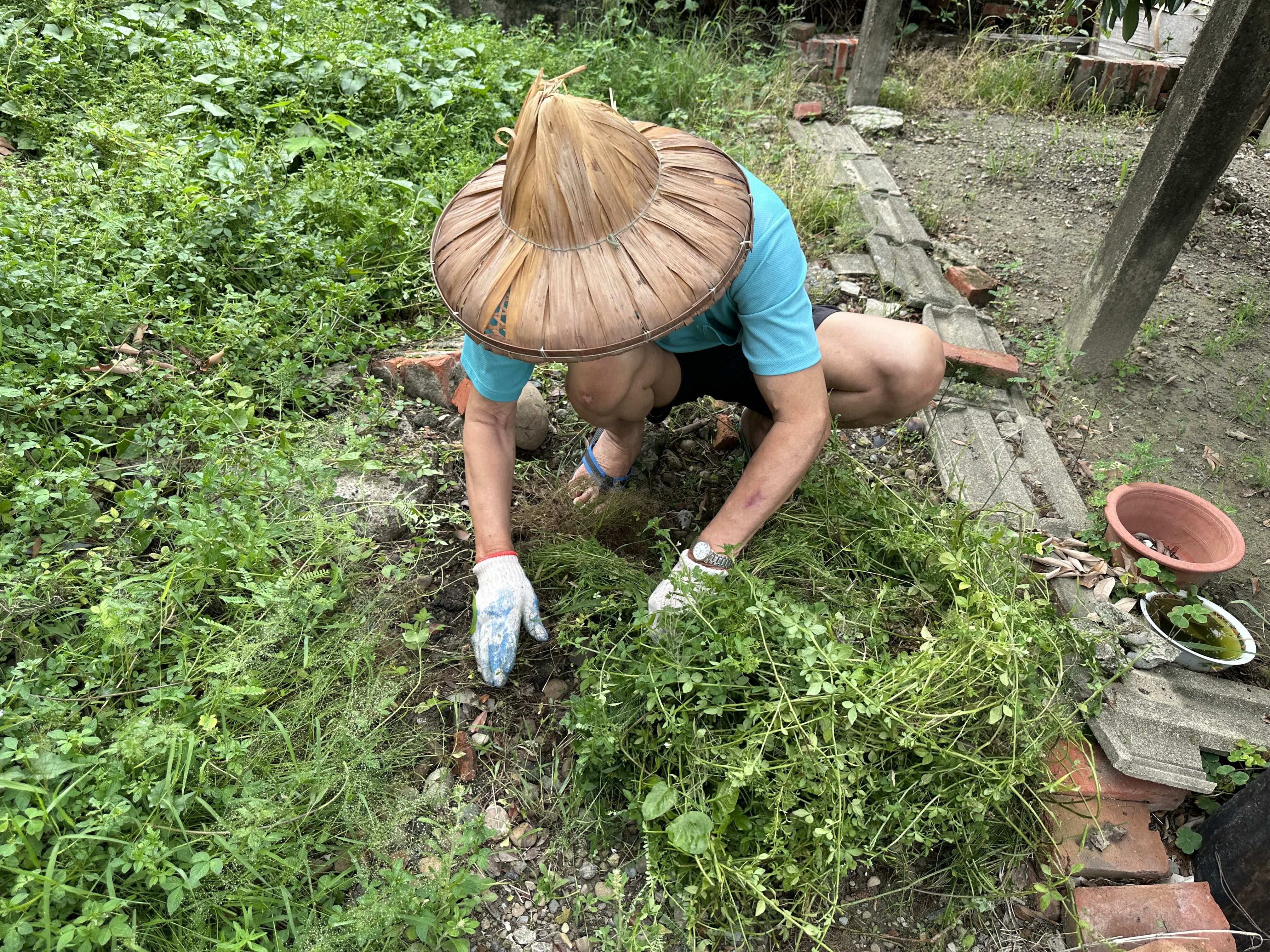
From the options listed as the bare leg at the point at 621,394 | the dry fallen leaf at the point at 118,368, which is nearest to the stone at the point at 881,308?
the bare leg at the point at 621,394

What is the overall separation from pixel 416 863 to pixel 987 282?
3368 millimetres


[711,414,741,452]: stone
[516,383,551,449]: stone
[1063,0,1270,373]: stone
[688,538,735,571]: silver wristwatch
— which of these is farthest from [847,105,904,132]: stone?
[688,538,735,571]: silver wristwatch

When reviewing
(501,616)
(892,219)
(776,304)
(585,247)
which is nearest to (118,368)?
(501,616)

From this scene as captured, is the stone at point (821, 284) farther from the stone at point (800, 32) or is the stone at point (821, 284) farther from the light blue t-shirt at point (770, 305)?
the stone at point (800, 32)

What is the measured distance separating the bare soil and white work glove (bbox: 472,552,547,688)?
1768mm

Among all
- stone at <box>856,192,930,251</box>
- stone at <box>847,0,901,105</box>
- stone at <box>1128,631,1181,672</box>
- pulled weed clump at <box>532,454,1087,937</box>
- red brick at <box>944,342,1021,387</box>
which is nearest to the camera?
pulled weed clump at <box>532,454,1087,937</box>

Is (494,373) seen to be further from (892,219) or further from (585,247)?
(892,219)

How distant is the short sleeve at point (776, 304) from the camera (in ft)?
5.77

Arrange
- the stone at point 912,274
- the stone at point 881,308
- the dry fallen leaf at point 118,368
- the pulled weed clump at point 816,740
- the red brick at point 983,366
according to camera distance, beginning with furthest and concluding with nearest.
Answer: the stone at point 912,274 < the stone at point 881,308 < the red brick at point 983,366 < the dry fallen leaf at point 118,368 < the pulled weed clump at point 816,740

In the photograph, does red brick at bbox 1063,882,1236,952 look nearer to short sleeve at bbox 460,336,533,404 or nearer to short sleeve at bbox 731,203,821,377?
short sleeve at bbox 731,203,821,377

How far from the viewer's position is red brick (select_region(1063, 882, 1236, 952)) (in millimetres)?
1656

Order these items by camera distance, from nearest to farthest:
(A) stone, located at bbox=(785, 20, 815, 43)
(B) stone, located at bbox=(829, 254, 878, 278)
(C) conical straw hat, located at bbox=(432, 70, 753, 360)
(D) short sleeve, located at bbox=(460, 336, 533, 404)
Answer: (C) conical straw hat, located at bbox=(432, 70, 753, 360), (D) short sleeve, located at bbox=(460, 336, 533, 404), (B) stone, located at bbox=(829, 254, 878, 278), (A) stone, located at bbox=(785, 20, 815, 43)

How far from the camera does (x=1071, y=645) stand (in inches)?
75.9

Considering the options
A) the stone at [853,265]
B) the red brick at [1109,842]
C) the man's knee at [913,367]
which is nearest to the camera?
the red brick at [1109,842]
